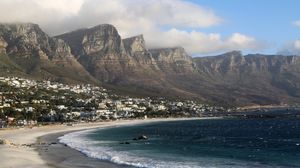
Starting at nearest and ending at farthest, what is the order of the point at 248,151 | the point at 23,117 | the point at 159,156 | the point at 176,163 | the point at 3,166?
the point at 3,166
the point at 176,163
the point at 159,156
the point at 248,151
the point at 23,117

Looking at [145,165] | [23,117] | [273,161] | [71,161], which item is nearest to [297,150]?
[273,161]

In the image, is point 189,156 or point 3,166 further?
point 189,156

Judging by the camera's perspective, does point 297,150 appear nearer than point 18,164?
No

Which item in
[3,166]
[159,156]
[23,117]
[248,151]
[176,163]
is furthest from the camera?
[23,117]

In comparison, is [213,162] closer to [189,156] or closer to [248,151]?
[189,156]

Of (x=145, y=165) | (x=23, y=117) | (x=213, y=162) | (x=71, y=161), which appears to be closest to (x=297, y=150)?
(x=213, y=162)

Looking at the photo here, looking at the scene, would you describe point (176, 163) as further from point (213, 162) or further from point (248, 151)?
point (248, 151)

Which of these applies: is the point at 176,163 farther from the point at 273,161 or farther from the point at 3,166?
the point at 3,166

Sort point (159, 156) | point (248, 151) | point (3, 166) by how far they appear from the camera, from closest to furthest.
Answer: point (3, 166), point (159, 156), point (248, 151)
